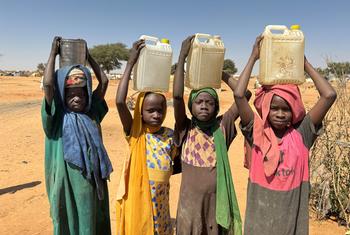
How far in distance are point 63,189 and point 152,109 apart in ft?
2.82

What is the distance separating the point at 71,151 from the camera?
238cm

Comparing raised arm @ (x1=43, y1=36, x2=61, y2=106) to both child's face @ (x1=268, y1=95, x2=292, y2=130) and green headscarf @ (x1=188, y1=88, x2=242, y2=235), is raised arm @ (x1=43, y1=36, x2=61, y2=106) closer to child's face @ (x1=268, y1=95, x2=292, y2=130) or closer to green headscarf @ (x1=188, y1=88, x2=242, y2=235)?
green headscarf @ (x1=188, y1=88, x2=242, y2=235)

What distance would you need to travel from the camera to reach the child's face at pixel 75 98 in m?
2.43

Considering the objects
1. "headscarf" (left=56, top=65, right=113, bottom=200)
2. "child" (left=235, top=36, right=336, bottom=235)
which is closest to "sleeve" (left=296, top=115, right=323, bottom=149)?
"child" (left=235, top=36, right=336, bottom=235)

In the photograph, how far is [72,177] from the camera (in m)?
2.42

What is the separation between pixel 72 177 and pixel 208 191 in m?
0.98

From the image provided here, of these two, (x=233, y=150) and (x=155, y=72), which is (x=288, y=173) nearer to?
(x=155, y=72)

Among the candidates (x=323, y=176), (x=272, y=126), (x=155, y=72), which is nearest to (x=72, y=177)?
(x=155, y=72)

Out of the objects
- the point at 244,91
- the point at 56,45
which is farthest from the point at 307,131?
the point at 56,45

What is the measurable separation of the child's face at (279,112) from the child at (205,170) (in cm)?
36

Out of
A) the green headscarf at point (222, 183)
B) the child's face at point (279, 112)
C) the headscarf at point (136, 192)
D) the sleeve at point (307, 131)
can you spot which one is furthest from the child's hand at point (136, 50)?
the sleeve at point (307, 131)

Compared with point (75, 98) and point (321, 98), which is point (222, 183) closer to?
point (321, 98)

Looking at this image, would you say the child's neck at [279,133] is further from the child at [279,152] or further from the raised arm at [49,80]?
the raised arm at [49,80]

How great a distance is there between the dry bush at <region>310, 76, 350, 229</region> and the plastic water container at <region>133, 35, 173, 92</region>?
239 centimetres
